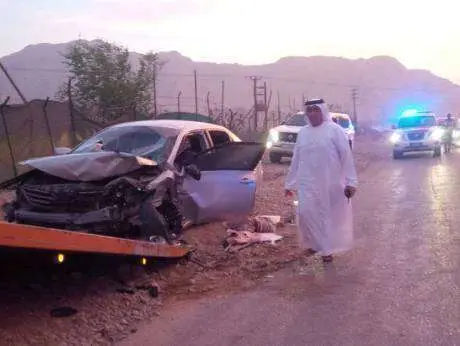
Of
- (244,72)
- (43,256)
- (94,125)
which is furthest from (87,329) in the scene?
(244,72)

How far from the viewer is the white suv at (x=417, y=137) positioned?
2639 centimetres

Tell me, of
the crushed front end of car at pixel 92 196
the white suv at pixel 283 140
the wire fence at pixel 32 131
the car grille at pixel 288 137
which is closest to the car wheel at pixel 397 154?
the white suv at pixel 283 140

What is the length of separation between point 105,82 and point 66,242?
20241 mm

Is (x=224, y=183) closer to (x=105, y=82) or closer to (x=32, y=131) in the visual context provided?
(x=32, y=131)

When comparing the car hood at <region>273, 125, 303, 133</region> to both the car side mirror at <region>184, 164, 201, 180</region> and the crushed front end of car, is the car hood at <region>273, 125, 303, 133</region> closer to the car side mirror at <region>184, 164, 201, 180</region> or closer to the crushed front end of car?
the car side mirror at <region>184, 164, 201, 180</region>

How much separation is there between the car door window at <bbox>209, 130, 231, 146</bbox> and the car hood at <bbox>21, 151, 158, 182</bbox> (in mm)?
2587

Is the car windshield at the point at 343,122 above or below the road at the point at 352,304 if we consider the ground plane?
above

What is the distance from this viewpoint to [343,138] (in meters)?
7.65

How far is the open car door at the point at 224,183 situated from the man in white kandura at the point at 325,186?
3.98 feet

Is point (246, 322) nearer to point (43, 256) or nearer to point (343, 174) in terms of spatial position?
point (43, 256)

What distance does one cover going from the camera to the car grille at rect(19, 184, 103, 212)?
6.52 m

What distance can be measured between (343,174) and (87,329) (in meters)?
3.68

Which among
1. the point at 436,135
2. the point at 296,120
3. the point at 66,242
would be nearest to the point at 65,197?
the point at 66,242

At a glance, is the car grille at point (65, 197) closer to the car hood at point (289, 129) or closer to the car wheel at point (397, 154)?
the car hood at point (289, 129)
